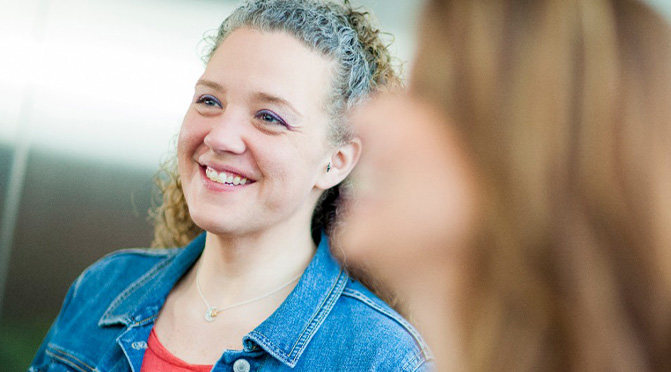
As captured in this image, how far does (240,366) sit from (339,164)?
1.57ft

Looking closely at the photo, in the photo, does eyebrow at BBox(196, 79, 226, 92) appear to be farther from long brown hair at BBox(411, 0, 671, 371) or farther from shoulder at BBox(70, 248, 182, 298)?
long brown hair at BBox(411, 0, 671, 371)

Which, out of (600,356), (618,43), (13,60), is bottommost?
(600,356)

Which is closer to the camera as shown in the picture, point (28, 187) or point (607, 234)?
point (607, 234)

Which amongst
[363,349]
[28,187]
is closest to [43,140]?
[28,187]

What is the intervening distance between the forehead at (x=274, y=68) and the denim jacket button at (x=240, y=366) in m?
0.52

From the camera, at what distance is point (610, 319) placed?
54 cm

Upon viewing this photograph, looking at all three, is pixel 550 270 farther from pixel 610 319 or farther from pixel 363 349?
pixel 363 349

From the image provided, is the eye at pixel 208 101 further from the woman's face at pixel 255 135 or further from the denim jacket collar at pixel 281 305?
the denim jacket collar at pixel 281 305

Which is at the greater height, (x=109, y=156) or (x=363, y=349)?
(x=109, y=156)

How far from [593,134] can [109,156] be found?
1.76m

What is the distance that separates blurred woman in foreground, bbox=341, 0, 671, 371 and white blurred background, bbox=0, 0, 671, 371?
1.49m

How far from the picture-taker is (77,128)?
2.07 m

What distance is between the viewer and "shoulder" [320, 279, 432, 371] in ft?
4.44

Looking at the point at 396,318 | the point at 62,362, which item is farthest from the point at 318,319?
the point at 62,362
